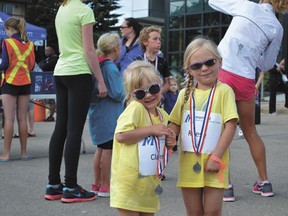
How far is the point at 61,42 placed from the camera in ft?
15.5

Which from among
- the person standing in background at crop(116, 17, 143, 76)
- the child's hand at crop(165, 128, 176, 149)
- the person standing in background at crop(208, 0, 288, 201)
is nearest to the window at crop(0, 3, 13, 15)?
the person standing in background at crop(116, 17, 143, 76)

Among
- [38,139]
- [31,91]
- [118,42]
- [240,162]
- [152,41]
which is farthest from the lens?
[38,139]

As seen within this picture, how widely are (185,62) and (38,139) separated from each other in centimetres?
660

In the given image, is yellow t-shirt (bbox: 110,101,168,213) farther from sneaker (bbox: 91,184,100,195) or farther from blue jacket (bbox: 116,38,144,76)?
blue jacket (bbox: 116,38,144,76)

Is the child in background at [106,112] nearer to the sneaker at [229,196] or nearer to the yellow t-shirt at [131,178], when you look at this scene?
the sneaker at [229,196]

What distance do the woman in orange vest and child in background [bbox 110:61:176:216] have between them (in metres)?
3.78

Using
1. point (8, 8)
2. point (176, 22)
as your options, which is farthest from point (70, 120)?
point (8, 8)

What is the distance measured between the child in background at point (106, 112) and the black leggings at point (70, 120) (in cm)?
22

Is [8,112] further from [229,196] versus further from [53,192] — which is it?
[229,196]

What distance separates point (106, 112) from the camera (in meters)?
4.94

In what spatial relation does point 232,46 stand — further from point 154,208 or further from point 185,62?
point 154,208

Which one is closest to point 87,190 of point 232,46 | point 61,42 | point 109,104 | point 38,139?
point 109,104

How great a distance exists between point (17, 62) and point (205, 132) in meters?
4.19

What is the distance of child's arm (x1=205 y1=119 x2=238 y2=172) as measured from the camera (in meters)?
3.02
